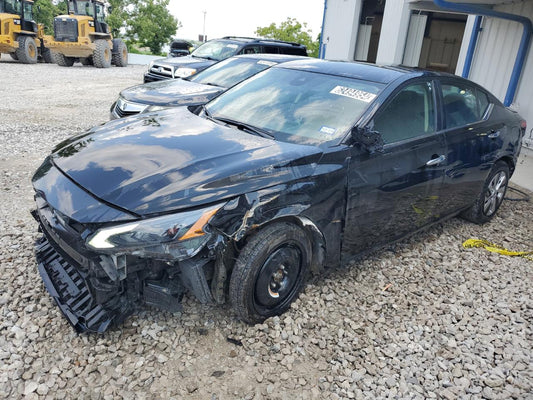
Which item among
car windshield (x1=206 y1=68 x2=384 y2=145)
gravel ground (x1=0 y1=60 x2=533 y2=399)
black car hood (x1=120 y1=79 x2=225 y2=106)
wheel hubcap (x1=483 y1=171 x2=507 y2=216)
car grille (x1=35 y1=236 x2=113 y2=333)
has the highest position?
car windshield (x1=206 y1=68 x2=384 y2=145)

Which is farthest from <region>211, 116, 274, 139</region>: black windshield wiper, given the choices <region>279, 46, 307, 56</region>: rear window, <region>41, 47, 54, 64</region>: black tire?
<region>41, 47, 54, 64</region>: black tire

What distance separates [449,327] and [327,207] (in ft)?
3.97

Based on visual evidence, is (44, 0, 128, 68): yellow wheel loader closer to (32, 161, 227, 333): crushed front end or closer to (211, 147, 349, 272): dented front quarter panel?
(32, 161, 227, 333): crushed front end

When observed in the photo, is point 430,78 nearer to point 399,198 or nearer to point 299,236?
point 399,198

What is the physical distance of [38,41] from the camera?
66.9 ft

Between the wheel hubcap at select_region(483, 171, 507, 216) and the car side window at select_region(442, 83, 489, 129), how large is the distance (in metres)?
0.79

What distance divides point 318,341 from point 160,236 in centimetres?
123

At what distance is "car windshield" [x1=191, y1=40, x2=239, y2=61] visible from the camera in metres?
10.1

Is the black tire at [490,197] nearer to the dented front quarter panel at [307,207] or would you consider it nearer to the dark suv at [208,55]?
the dented front quarter panel at [307,207]

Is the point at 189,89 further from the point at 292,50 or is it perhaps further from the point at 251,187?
the point at 292,50

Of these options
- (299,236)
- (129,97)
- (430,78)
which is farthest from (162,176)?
(129,97)

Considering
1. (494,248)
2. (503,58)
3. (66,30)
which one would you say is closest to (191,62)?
(503,58)

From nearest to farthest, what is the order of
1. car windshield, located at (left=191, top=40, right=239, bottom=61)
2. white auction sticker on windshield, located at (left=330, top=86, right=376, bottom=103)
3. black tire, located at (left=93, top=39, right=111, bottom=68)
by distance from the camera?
white auction sticker on windshield, located at (left=330, top=86, right=376, bottom=103)
car windshield, located at (left=191, top=40, right=239, bottom=61)
black tire, located at (left=93, top=39, right=111, bottom=68)

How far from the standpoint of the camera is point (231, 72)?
714cm
